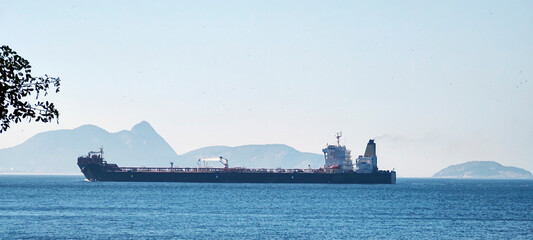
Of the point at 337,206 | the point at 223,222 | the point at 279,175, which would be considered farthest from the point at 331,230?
the point at 279,175

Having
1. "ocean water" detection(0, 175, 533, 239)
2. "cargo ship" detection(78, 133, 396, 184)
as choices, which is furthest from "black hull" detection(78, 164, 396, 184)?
"ocean water" detection(0, 175, 533, 239)

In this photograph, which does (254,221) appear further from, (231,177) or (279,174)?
(231,177)

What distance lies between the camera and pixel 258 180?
17662 cm

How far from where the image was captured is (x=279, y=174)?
174375 mm

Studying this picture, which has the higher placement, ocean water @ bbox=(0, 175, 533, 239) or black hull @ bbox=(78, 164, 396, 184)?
black hull @ bbox=(78, 164, 396, 184)

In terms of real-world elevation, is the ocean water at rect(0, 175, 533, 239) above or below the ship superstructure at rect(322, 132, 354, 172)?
below

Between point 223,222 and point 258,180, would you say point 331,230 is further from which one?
point 258,180

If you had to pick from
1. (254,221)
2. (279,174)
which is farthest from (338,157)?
(254,221)

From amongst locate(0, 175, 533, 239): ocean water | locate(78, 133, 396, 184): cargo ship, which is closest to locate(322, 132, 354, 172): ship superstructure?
locate(78, 133, 396, 184): cargo ship

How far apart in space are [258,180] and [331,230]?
11690 centimetres

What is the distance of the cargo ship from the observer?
558ft

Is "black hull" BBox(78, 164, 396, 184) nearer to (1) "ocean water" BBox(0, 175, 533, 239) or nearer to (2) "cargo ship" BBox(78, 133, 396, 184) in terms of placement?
(2) "cargo ship" BBox(78, 133, 396, 184)

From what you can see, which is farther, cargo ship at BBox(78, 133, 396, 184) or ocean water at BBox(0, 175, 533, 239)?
cargo ship at BBox(78, 133, 396, 184)

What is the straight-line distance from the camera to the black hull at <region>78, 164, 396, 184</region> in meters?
170
